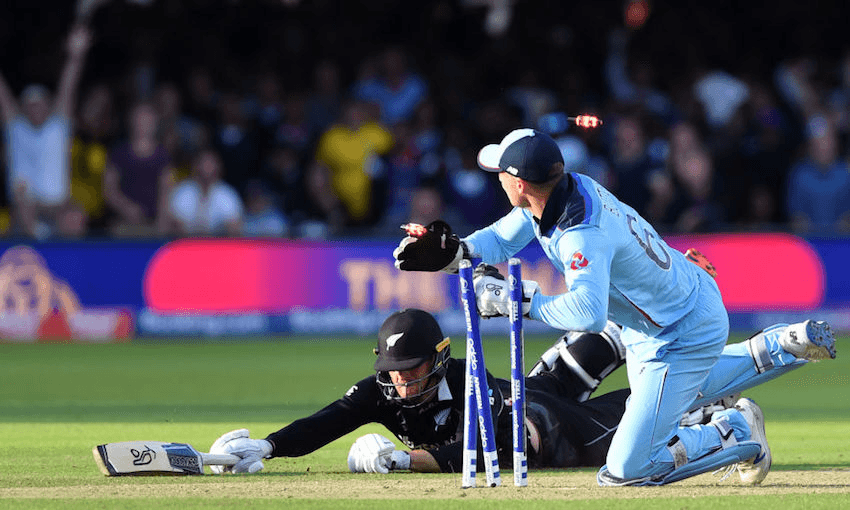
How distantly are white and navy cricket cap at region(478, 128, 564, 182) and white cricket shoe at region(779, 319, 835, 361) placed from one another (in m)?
1.79

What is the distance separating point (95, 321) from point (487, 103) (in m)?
6.10

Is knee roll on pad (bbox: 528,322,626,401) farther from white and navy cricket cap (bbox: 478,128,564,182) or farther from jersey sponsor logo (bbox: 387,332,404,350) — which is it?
white and navy cricket cap (bbox: 478,128,564,182)

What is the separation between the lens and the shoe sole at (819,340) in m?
7.96

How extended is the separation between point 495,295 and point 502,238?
1.03 meters

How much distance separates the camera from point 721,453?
766cm

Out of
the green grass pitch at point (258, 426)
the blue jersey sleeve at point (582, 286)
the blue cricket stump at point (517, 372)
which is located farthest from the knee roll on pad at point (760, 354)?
the blue cricket stump at point (517, 372)

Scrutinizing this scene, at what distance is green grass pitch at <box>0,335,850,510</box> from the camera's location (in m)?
7.22

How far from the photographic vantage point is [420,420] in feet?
27.7

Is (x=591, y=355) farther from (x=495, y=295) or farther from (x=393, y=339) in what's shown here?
(x=495, y=295)

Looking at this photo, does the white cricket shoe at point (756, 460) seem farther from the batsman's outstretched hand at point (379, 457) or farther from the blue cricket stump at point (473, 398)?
the batsman's outstretched hand at point (379, 457)

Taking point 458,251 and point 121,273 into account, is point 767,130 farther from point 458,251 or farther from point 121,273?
point 458,251

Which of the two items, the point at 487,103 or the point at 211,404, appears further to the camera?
the point at 487,103

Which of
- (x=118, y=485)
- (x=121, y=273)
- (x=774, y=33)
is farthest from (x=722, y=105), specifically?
(x=118, y=485)

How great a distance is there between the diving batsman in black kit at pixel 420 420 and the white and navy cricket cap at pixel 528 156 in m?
1.27
